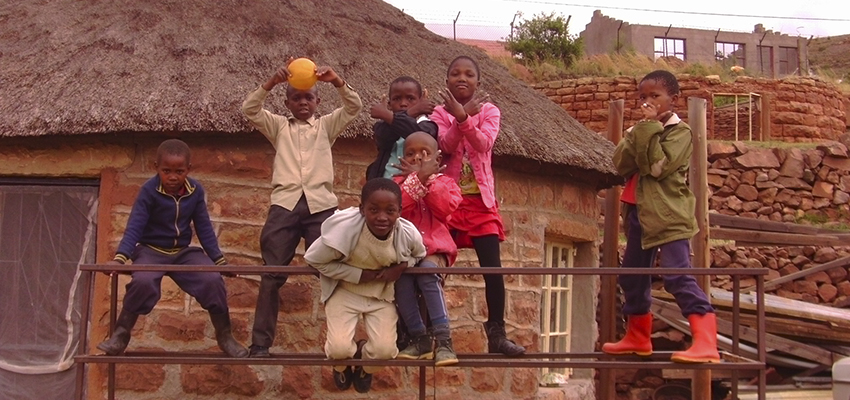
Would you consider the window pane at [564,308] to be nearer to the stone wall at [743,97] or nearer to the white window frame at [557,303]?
the white window frame at [557,303]

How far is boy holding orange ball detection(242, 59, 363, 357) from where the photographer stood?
4.66m

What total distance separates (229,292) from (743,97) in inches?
590

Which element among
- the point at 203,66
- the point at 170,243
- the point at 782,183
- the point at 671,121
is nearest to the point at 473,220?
the point at 671,121

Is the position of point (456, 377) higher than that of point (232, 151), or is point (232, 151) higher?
point (232, 151)

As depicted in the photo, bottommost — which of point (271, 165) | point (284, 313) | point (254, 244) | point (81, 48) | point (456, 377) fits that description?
point (456, 377)

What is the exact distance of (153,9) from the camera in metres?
6.55

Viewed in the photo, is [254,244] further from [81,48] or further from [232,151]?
[81,48]

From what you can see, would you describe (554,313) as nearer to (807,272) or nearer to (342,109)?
(342,109)

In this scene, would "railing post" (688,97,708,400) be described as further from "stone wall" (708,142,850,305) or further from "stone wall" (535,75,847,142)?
"stone wall" (535,75,847,142)

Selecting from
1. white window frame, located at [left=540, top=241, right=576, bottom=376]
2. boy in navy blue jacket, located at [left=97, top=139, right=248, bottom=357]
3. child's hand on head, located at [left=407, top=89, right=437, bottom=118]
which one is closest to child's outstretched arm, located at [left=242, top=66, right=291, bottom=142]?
boy in navy blue jacket, located at [left=97, top=139, right=248, bottom=357]

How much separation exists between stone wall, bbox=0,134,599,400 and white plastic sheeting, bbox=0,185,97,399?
0.57 ft

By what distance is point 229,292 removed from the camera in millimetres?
5664

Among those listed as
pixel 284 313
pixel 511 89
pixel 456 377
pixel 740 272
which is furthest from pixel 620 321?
pixel 740 272

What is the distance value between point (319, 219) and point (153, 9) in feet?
8.54
